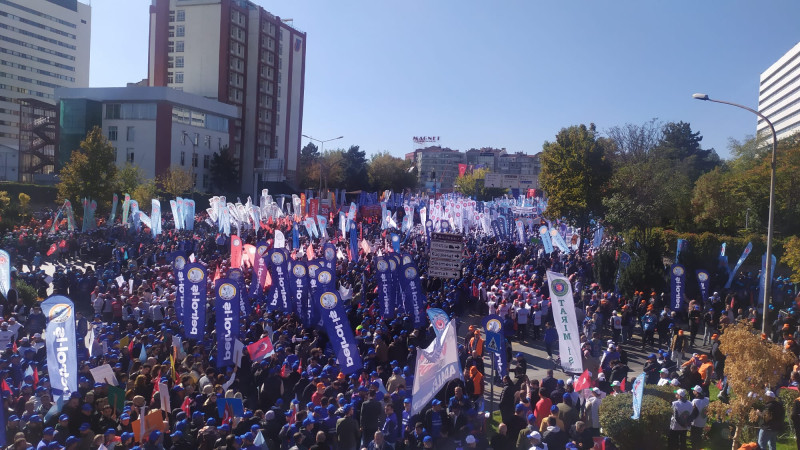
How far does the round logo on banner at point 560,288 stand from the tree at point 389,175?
68721 millimetres

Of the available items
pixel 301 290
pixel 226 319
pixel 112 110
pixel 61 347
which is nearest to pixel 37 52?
pixel 112 110

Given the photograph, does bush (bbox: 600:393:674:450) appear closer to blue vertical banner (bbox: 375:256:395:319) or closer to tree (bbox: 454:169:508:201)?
blue vertical banner (bbox: 375:256:395:319)

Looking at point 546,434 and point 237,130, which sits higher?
point 237,130

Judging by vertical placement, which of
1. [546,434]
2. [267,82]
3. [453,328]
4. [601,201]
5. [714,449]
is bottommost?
[714,449]

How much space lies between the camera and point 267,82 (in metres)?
72.7

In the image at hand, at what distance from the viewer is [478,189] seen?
310 feet

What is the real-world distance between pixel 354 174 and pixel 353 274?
5723 cm

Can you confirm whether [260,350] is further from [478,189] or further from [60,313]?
[478,189]

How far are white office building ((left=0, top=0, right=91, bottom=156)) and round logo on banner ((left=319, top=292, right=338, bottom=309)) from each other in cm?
8914

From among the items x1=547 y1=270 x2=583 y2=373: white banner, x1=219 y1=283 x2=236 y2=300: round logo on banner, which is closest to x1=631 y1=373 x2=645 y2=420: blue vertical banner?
x1=547 y1=270 x2=583 y2=373: white banner

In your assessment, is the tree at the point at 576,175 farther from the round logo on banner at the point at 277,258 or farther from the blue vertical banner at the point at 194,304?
the blue vertical banner at the point at 194,304

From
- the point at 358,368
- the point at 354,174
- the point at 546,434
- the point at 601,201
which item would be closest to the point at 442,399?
the point at 358,368

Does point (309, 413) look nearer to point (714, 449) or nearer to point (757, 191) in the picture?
point (714, 449)

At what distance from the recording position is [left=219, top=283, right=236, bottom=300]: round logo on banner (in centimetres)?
1298
